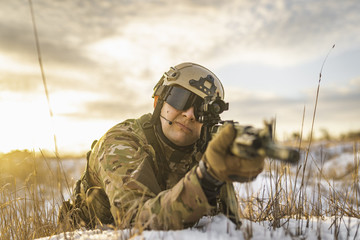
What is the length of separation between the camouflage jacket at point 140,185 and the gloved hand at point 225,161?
0.47 feet

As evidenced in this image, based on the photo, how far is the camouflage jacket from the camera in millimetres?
1652

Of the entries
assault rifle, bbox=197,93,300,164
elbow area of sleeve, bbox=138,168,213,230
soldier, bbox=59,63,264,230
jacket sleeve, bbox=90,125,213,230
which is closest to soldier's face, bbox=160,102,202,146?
soldier, bbox=59,63,264,230

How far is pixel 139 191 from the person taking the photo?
1.82m

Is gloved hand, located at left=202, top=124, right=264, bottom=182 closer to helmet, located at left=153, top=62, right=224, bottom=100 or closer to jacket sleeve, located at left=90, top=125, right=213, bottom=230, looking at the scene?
jacket sleeve, located at left=90, top=125, right=213, bottom=230

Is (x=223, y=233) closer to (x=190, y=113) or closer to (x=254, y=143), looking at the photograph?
(x=254, y=143)

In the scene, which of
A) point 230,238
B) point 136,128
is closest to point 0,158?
point 136,128

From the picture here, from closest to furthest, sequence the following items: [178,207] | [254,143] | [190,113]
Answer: [254,143] < [178,207] < [190,113]

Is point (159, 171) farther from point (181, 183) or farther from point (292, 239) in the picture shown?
point (292, 239)

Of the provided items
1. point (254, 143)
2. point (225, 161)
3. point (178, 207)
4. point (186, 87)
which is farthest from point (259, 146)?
point (186, 87)

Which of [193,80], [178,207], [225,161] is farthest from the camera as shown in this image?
[193,80]

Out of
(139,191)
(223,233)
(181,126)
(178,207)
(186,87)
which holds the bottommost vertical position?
(223,233)

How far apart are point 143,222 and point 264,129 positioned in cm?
86

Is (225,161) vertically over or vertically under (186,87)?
under

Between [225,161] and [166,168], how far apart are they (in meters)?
1.25
